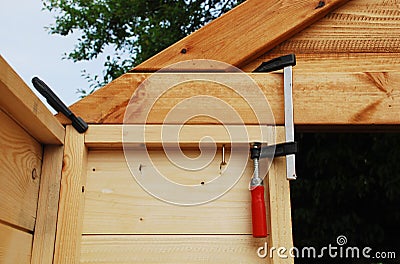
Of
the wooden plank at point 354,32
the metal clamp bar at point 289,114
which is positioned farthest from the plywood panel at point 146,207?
the wooden plank at point 354,32

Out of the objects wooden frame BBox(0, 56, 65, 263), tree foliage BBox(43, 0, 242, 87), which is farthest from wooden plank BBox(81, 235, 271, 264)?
tree foliage BBox(43, 0, 242, 87)

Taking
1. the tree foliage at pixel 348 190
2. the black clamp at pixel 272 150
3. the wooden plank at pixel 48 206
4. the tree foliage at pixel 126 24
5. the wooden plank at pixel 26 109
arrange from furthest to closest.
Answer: the tree foliage at pixel 126 24 < the tree foliage at pixel 348 190 < the black clamp at pixel 272 150 < the wooden plank at pixel 48 206 < the wooden plank at pixel 26 109

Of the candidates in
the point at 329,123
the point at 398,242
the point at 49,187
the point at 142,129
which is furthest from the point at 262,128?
the point at 398,242

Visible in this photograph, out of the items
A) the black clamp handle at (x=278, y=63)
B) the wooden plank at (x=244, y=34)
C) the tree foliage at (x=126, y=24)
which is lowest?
the black clamp handle at (x=278, y=63)

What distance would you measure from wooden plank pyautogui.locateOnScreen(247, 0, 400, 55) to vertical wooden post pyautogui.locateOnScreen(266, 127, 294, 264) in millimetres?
285

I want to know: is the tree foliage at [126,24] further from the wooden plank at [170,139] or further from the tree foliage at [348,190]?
the wooden plank at [170,139]

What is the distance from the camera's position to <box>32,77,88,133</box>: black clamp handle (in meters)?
1.02

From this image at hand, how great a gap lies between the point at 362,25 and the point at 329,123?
1.10ft

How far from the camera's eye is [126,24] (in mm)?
4605

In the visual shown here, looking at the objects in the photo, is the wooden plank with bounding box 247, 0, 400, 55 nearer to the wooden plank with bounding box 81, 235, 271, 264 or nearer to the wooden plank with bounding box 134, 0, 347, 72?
the wooden plank with bounding box 134, 0, 347, 72

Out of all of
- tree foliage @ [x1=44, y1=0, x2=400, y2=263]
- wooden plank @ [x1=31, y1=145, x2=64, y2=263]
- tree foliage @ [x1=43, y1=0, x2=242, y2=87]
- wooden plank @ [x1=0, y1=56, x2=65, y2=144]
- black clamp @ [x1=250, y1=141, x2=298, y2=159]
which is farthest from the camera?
tree foliage @ [x1=43, y1=0, x2=242, y2=87]

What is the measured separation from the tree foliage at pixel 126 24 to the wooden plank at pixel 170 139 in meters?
2.74

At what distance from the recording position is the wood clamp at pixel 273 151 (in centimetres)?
102

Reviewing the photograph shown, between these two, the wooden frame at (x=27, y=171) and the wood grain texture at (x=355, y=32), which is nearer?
the wooden frame at (x=27, y=171)
